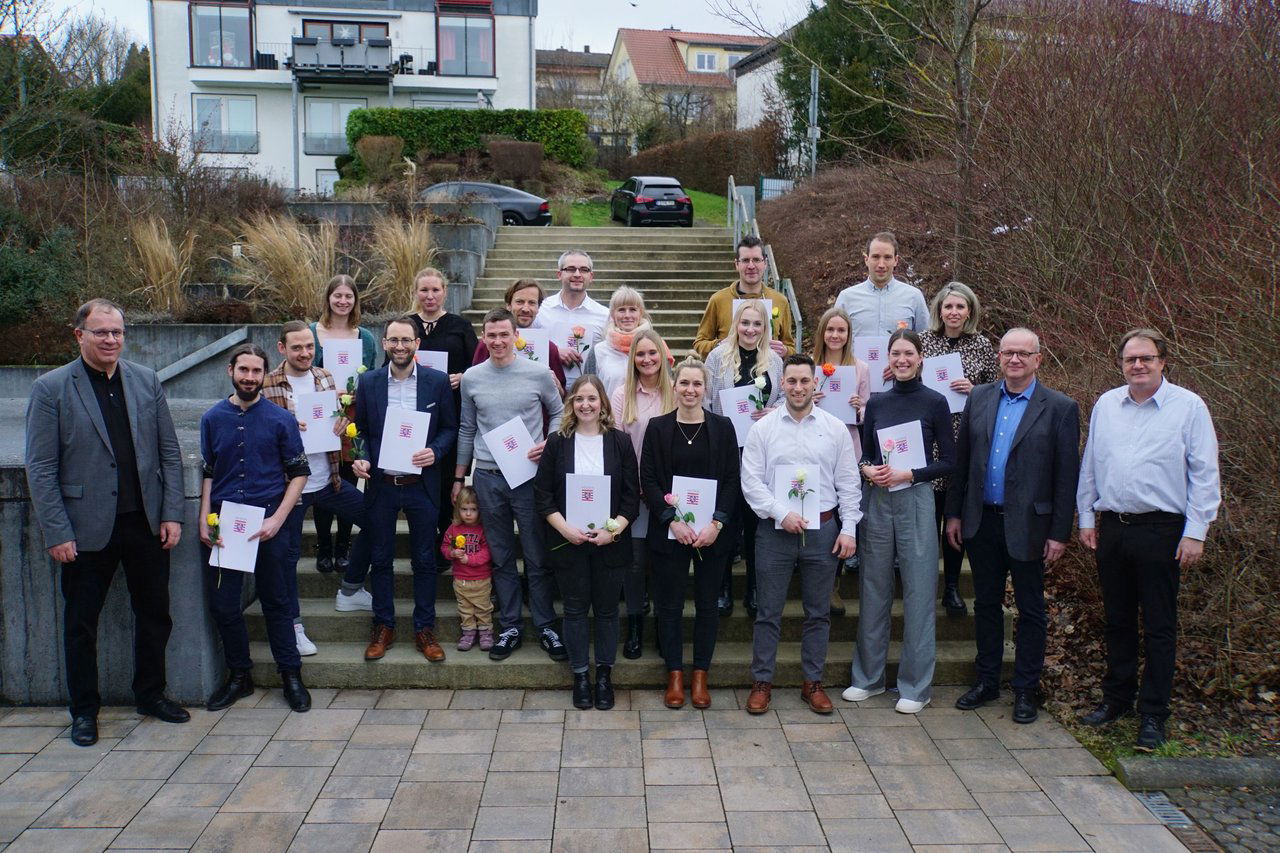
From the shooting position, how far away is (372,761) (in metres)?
5.56

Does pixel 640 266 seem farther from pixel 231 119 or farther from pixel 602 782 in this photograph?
pixel 231 119

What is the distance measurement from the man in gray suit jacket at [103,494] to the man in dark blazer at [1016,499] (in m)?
4.60

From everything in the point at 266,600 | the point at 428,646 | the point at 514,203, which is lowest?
the point at 428,646

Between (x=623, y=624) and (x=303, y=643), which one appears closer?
(x=303, y=643)

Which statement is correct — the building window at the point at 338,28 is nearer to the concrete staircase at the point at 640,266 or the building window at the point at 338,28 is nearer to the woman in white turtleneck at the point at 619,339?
the concrete staircase at the point at 640,266

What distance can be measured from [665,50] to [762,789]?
234 ft

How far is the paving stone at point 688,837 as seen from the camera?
15.6 ft

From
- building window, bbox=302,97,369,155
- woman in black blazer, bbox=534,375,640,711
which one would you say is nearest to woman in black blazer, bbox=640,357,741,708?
woman in black blazer, bbox=534,375,640,711

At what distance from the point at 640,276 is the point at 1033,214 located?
24.7 ft

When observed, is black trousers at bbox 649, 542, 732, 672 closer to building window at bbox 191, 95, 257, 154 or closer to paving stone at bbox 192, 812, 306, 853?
paving stone at bbox 192, 812, 306, 853

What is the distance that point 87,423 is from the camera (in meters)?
5.66

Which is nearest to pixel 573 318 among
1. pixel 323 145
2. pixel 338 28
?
pixel 323 145

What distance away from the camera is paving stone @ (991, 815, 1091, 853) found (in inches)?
188

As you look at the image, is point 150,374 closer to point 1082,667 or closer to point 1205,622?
point 1082,667
